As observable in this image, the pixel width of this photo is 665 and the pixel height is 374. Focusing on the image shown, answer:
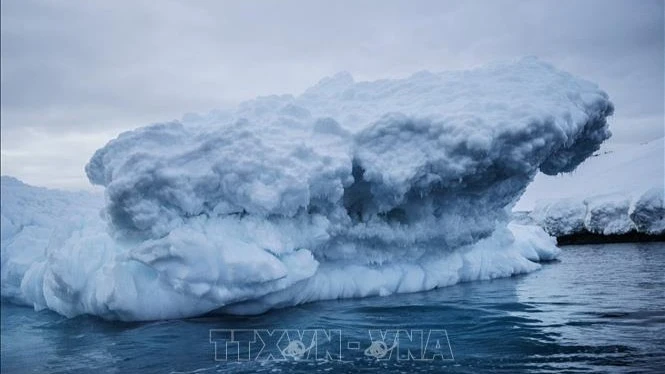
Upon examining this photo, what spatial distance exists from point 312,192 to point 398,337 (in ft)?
11.4

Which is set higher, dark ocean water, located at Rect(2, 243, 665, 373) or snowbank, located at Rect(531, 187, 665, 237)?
snowbank, located at Rect(531, 187, 665, 237)

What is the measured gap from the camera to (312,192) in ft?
30.6

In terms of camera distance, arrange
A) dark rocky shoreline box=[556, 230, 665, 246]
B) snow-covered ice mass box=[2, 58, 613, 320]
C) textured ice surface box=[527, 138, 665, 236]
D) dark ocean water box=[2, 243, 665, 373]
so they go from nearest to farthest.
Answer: dark ocean water box=[2, 243, 665, 373], snow-covered ice mass box=[2, 58, 613, 320], textured ice surface box=[527, 138, 665, 236], dark rocky shoreline box=[556, 230, 665, 246]

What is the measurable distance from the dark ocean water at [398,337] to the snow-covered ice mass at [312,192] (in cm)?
60

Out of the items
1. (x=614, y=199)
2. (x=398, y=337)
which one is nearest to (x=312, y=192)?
(x=398, y=337)

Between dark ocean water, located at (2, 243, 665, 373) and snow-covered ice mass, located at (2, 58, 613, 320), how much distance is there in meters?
0.60

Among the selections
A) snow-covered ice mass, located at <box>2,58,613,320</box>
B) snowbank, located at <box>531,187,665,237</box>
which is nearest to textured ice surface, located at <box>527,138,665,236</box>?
snowbank, located at <box>531,187,665,237</box>

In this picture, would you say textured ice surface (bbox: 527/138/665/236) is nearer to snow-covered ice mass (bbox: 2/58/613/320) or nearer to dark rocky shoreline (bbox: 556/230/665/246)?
dark rocky shoreline (bbox: 556/230/665/246)

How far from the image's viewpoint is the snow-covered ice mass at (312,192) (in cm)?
839

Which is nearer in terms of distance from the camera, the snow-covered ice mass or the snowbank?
the snow-covered ice mass

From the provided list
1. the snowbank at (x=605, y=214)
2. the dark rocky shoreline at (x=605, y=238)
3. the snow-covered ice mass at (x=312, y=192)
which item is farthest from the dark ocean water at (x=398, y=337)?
the dark rocky shoreline at (x=605, y=238)

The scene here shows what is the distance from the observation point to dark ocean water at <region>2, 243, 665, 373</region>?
5.27 meters

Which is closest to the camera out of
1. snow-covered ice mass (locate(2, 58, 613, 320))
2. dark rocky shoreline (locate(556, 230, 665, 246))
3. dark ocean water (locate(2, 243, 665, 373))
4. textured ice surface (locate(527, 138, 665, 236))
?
dark ocean water (locate(2, 243, 665, 373))

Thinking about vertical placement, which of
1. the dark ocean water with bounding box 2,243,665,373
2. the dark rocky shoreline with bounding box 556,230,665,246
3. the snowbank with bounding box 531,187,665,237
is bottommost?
the dark ocean water with bounding box 2,243,665,373
